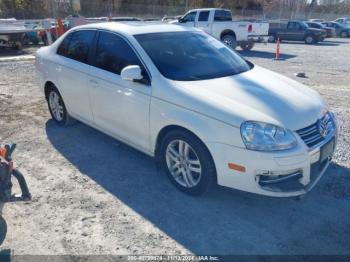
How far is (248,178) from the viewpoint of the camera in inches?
124

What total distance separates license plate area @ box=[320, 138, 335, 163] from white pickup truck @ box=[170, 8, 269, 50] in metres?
13.5

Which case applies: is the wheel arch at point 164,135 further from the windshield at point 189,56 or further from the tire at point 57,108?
the tire at point 57,108

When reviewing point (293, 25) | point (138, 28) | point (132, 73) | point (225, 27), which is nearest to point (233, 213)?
point (132, 73)

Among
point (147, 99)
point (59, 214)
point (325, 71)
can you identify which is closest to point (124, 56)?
point (147, 99)

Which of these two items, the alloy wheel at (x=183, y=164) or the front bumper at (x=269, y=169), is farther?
the alloy wheel at (x=183, y=164)

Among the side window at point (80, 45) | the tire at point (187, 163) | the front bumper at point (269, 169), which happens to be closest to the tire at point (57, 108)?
the side window at point (80, 45)

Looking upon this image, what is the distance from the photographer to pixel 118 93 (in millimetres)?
4070

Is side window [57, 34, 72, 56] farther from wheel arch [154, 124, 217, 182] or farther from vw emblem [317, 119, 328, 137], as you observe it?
vw emblem [317, 119, 328, 137]

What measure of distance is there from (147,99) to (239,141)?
1188mm

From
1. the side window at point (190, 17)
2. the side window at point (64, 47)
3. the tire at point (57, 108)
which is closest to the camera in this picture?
the side window at point (64, 47)

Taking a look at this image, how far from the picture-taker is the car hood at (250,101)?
3.17 meters

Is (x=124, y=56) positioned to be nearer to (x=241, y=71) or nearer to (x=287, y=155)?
(x=241, y=71)

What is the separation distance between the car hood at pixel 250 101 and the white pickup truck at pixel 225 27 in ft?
43.3

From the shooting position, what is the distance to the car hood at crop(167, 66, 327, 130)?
317 centimetres
